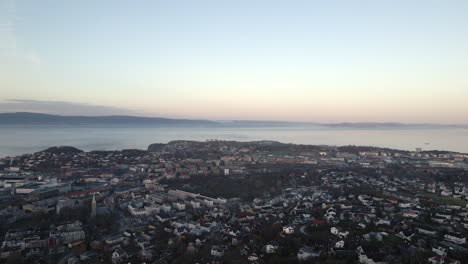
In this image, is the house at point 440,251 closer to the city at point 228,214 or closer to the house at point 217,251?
the city at point 228,214

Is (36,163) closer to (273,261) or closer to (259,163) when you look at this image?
(259,163)

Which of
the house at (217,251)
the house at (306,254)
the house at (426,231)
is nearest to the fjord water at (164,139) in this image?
the house at (217,251)

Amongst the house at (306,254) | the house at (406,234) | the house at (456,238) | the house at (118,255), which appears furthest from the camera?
the house at (406,234)

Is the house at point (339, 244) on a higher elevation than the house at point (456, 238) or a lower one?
lower

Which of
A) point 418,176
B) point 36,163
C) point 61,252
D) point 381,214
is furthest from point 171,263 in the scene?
point 36,163

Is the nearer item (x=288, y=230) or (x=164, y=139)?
(x=288, y=230)

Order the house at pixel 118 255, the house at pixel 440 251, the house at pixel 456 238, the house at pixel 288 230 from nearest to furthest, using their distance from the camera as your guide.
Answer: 1. the house at pixel 440 251
2. the house at pixel 118 255
3. the house at pixel 456 238
4. the house at pixel 288 230

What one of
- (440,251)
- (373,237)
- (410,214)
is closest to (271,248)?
(373,237)

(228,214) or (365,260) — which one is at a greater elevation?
(365,260)

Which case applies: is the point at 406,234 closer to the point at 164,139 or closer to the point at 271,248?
the point at 271,248
